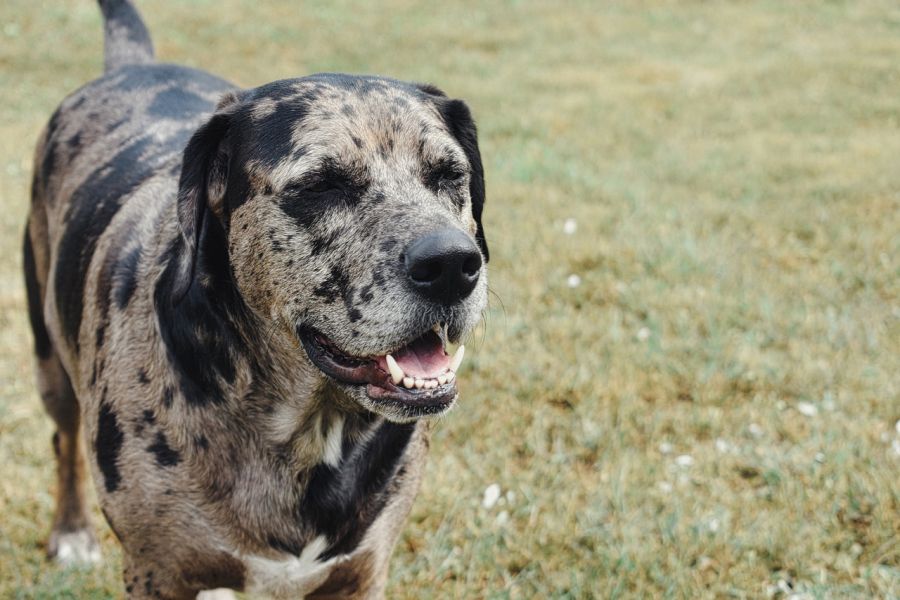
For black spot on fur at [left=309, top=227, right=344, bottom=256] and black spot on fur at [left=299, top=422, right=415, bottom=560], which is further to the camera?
black spot on fur at [left=299, top=422, right=415, bottom=560]

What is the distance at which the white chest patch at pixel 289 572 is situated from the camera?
2605 millimetres

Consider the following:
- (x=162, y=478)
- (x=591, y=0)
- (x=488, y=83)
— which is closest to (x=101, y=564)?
(x=162, y=478)

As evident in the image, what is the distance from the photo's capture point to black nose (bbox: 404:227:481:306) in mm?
2242

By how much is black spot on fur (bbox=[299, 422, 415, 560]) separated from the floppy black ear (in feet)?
2.29

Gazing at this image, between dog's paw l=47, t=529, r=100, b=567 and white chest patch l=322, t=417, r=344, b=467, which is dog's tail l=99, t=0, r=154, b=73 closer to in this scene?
dog's paw l=47, t=529, r=100, b=567

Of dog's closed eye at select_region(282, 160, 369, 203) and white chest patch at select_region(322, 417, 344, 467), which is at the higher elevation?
dog's closed eye at select_region(282, 160, 369, 203)

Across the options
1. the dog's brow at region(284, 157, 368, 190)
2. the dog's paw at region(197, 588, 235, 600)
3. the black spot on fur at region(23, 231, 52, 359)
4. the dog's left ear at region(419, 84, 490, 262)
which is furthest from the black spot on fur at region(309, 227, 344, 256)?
the black spot on fur at region(23, 231, 52, 359)

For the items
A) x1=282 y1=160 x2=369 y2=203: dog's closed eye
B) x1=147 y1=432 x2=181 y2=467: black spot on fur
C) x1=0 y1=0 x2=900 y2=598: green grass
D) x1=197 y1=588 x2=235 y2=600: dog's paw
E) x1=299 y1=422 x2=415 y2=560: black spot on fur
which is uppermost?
x1=282 y1=160 x2=369 y2=203: dog's closed eye

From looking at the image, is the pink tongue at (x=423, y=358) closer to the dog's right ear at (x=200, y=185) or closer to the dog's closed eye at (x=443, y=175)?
the dog's closed eye at (x=443, y=175)

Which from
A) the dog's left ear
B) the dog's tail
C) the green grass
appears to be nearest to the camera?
the dog's left ear

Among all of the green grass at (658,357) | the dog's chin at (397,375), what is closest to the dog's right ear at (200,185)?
the dog's chin at (397,375)

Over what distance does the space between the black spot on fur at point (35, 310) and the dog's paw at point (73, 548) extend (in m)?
0.74

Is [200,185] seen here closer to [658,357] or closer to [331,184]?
[331,184]

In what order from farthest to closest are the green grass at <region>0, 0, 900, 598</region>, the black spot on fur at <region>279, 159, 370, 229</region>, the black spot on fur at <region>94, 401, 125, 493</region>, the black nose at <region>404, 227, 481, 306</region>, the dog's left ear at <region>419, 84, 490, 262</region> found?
the green grass at <region>0, 0, 900, 598</region>, the dog's left ear at <region>419, 84, 490, 262</region>, the black spot on fur at <region>94, 401, 125, 493</region>, the black spot on fur at <region>279, 159, 370, 229</region>, the black nose at <region>404, 227, 481, 306</region>
